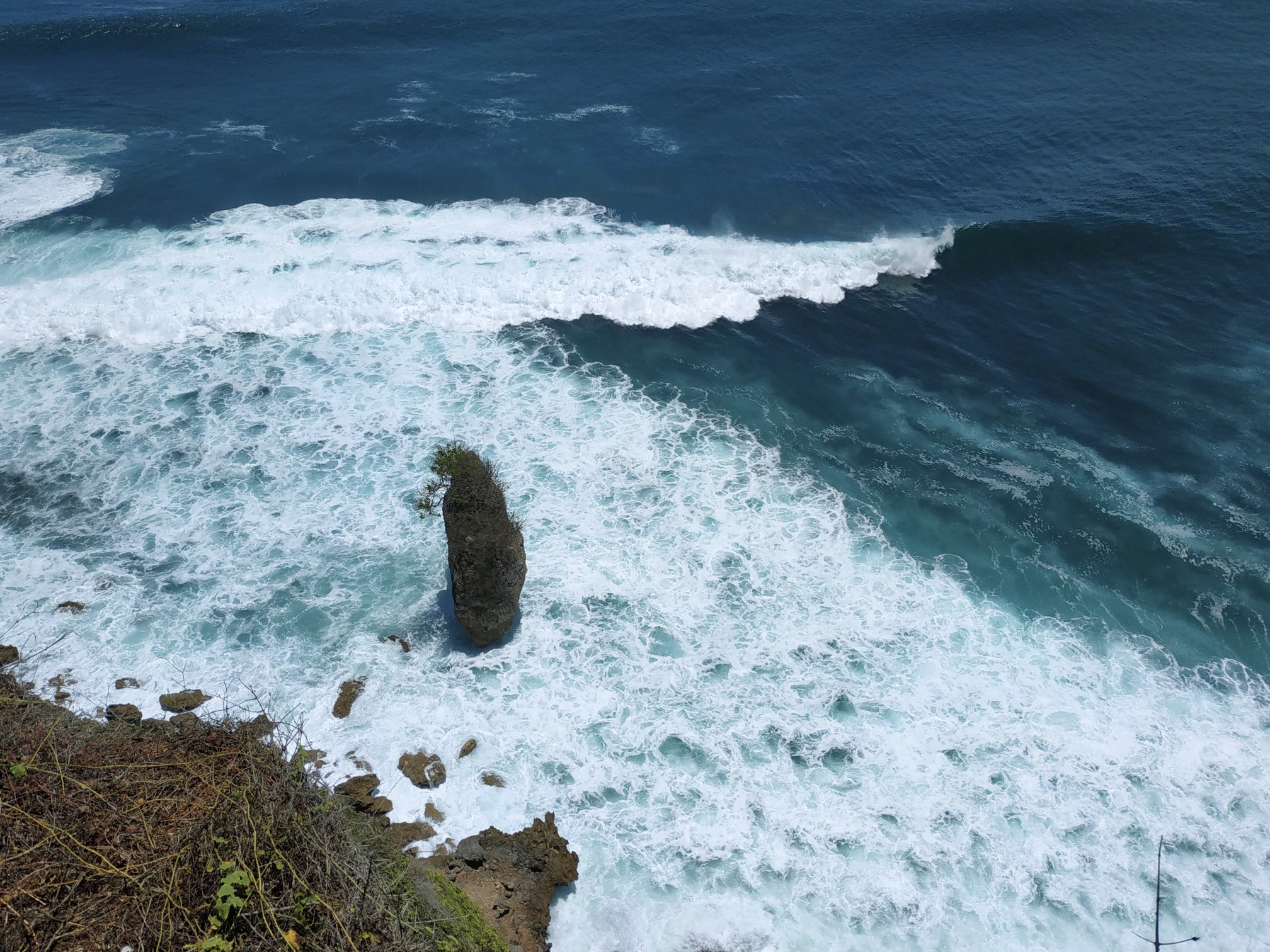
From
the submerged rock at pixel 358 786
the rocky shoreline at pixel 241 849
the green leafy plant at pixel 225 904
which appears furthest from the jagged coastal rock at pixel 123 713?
the green leafy plant at pixel 225 904

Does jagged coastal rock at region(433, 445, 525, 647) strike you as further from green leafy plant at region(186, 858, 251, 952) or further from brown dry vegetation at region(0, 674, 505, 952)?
green leafy plant at region(186, 858, 251, 952)

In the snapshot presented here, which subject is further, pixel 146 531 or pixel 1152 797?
pixel 146 531

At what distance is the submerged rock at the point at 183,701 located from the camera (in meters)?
15.6

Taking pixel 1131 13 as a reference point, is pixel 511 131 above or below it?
below

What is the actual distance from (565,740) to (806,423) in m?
12.3

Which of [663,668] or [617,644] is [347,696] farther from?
[663,668]

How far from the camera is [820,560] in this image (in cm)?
1941

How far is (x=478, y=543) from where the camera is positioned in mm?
16203

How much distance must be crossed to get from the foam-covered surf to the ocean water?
3.7 inches

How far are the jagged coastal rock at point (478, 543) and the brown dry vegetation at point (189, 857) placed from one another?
5.81 metres

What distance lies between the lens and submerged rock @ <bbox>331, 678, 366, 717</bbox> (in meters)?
15.8

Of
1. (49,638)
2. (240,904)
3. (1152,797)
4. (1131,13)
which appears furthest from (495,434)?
(1131,13)

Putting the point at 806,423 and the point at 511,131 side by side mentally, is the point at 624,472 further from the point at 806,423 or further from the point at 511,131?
the point at 511,131

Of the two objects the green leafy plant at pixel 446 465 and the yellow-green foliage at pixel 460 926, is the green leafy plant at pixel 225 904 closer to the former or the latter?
the yellow-green foliage at pixel 460 926
